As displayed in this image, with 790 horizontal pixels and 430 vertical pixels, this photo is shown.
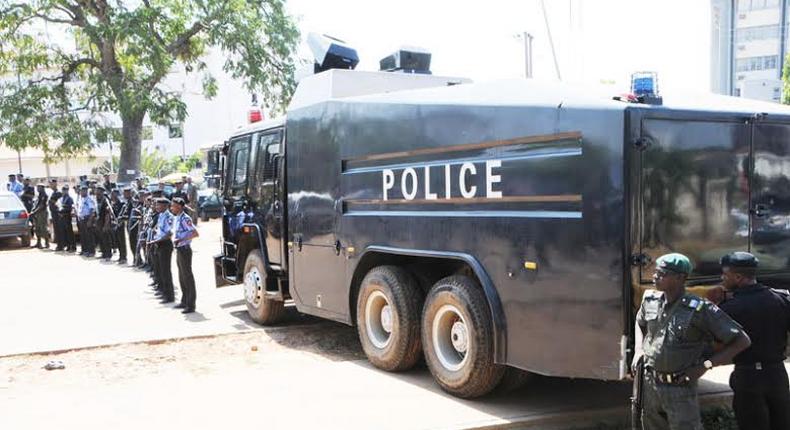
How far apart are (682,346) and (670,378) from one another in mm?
189

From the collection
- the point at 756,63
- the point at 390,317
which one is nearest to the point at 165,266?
the point at 390,317

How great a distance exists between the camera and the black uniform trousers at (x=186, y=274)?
962 cm

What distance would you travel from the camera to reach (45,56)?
24.3m

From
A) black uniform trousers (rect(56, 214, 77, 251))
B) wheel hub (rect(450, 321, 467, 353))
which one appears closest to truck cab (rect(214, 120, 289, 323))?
wheel hub (rect(450, 321, 467, 353))

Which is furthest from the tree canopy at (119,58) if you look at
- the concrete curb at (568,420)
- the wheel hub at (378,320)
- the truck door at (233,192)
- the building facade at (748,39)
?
the building facade at (748,39)

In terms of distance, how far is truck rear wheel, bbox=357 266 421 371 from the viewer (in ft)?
20.3

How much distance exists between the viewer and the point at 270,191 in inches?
330

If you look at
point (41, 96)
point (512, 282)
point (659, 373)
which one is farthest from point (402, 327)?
point (41, 96)

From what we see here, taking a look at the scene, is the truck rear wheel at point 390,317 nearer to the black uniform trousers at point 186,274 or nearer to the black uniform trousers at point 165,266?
the black uniform trousers at point 186,274

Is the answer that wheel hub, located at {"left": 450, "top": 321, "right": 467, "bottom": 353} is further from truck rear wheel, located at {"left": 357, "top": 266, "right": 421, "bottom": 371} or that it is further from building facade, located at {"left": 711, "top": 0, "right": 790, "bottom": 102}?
building facade, located at {"left": 711, "top": 0, "right": 790, "bottom": 102}

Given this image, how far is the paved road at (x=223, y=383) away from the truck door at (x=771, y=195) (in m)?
1.42

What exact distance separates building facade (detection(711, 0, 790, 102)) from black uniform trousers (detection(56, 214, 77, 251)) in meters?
57.1

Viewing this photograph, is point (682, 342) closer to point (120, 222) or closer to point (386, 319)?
point (386, 319)

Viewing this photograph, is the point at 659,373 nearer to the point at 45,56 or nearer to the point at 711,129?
the point at 711,129
